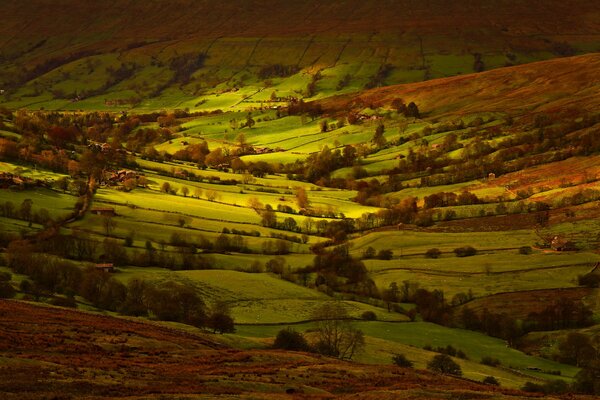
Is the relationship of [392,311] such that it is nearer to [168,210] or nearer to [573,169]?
[168,210]

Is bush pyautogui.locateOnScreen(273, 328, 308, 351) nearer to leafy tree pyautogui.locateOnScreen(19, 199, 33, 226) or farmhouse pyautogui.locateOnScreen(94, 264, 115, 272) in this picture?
farmhouse pyautogui.locateOnScreen(94, 264, 115, 272)

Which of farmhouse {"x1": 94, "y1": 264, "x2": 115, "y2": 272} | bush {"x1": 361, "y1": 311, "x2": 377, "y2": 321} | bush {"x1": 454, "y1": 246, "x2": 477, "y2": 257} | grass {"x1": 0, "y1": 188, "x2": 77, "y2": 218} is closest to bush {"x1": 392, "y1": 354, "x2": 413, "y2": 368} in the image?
bush {"x1": 361, "y1": 311, "x2": 377, "y2": 321}

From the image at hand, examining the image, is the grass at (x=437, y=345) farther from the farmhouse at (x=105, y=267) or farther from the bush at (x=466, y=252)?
the bush at (x=466, y=252)

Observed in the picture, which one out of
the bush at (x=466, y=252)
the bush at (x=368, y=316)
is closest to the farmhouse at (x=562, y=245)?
the bush at (x=466, y=252)

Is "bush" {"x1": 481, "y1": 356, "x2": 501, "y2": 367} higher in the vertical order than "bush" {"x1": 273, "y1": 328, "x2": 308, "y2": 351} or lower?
higher

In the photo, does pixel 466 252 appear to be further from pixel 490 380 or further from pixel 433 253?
pixel 490 380

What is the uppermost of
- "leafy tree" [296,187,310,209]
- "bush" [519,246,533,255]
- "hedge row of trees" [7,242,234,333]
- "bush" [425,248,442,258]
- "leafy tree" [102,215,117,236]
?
"leafy tree" [296,187,310,209]

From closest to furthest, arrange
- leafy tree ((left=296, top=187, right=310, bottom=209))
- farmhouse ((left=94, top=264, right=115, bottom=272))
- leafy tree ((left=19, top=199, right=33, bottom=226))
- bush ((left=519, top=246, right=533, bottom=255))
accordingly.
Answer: farmhouse ((left=94, top=264, right=115, bottom=272))
leafy tree ((left=19, top=199, right=33, bottom=226))
bush ((left=519, top=246, right=533, bottom=255))
leafy tree ((left=296, top=187, right=310, bottom=209))
